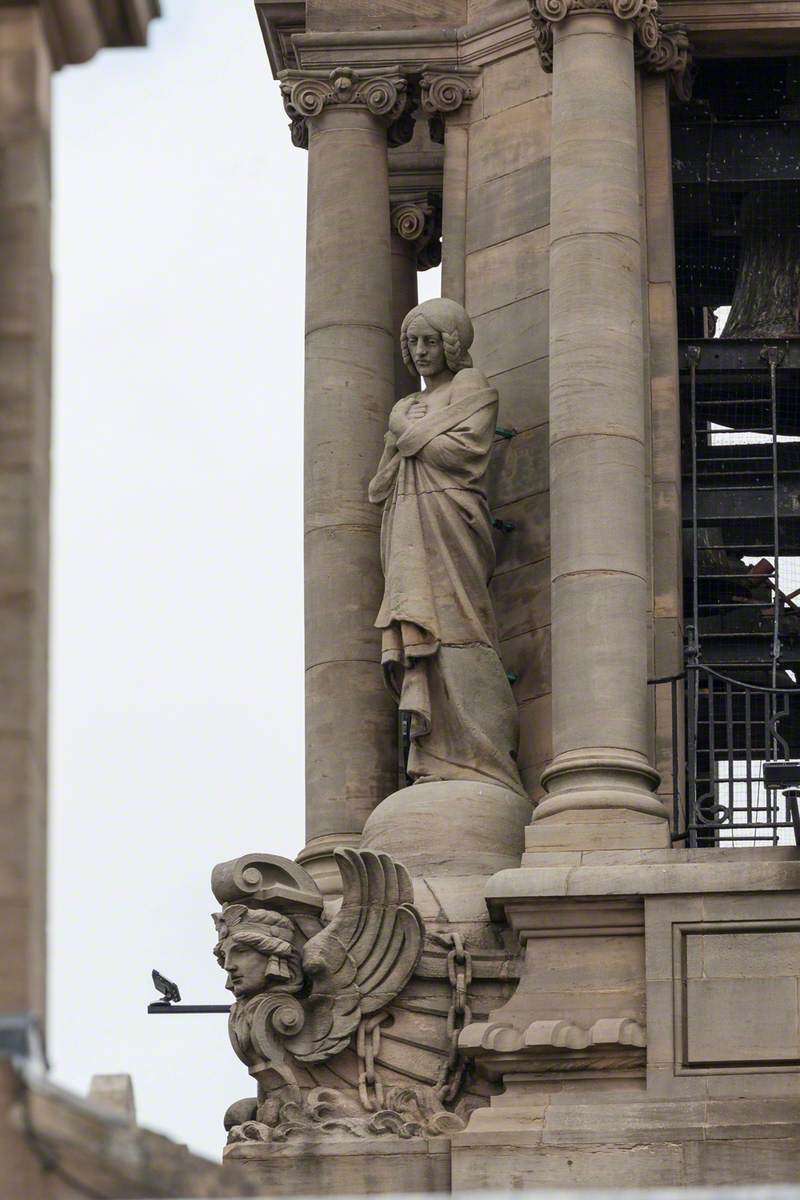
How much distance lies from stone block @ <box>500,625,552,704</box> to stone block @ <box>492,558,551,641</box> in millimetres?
79

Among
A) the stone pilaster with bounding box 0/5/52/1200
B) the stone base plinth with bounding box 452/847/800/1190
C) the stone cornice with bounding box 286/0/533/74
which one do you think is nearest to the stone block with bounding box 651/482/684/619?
the stone base plinth with bounding box 452/847/800/1190

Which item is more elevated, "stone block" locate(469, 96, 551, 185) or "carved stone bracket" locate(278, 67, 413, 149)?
"carved stone bracket" locate(278, 67, 413, 149)

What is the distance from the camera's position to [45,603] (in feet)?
69.2

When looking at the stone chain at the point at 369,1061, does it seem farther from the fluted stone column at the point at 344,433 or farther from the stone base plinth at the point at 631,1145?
the fluted stone column at the point at 344,433

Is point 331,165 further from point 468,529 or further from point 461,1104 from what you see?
point 461,1104

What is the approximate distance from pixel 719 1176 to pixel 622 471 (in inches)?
201

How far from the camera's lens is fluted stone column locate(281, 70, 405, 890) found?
36.6m

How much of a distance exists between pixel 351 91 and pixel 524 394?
2912mm

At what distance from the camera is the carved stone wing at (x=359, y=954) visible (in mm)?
33594

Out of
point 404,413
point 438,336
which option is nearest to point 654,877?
point 404,413

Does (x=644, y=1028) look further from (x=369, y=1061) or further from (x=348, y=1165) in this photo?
(x=348, y=1165)

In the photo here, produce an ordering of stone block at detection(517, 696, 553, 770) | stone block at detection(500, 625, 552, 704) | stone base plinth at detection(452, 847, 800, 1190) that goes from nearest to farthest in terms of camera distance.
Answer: stone base plinth at detection(452, 847, 800, 1190) < stone block at detection(517, 696, 553, 770) < stone block at detection(500, 625, 552, 704)

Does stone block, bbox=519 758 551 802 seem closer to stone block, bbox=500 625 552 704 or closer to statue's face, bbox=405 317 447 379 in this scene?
stone block, bbox=500 625 552 704

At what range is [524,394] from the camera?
36.5m
